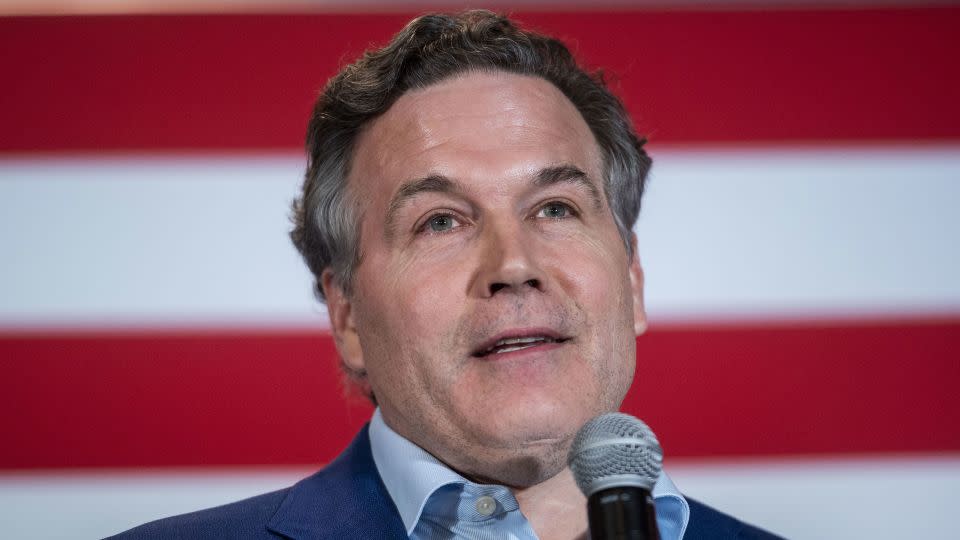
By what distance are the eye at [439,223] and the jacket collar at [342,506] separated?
39cm

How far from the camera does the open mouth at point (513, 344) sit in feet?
4.39

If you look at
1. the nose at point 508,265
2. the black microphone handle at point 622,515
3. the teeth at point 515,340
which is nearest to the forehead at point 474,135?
the nose at point 508,265

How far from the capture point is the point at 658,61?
7.97 ft

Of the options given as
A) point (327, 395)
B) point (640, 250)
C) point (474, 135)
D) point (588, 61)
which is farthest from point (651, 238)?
point (474, 135)

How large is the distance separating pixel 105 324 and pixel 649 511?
170 centimetres

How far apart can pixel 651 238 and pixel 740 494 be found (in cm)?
61

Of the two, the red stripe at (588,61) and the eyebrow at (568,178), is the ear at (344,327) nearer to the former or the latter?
the eyebrow at (568,178)

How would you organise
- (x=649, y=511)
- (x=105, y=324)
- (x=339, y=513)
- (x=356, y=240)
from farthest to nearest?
(x=105, y=324) < (x=356, y=240) < (x=339, y=513) < (x=649, y=511)

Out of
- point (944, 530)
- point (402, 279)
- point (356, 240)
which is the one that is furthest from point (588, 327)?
point (944, 530)

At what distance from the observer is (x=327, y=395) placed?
2295 mm

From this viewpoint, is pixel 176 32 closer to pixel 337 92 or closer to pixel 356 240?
pixel 337 92

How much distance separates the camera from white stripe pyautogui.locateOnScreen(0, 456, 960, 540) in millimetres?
2232

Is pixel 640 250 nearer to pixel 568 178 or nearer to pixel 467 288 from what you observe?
pixel 568 178

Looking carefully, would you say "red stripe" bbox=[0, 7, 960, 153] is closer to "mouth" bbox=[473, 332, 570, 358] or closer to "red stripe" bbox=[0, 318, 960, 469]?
"red stripe" bbox=[0, 318, 960, 469]
